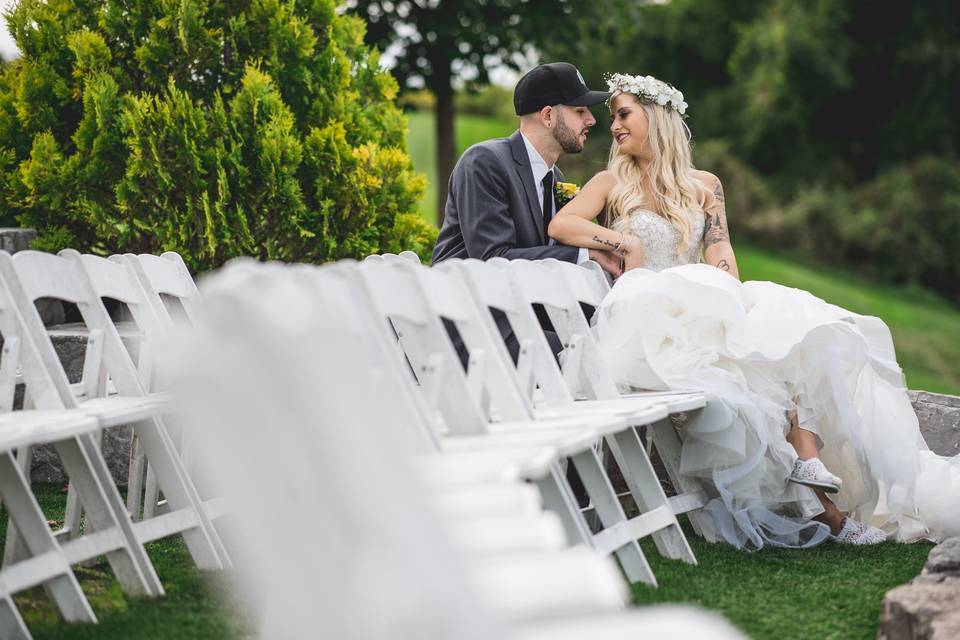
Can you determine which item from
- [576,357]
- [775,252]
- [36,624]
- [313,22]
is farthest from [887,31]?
[36,624]

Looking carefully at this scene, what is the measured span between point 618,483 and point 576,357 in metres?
1.41

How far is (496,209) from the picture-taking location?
614 centimetres

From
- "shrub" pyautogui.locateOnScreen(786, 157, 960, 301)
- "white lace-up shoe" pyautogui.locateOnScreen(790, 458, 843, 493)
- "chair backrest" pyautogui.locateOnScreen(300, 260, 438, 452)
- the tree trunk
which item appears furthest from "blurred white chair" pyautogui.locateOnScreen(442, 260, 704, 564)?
"shrub" pyautogui.locateOnScreen(786, 157, 960, 301)

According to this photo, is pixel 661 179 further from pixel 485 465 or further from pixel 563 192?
pixel 485 465

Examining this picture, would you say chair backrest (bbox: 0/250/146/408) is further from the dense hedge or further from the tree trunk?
the dense hedge

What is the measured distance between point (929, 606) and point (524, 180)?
3219mm

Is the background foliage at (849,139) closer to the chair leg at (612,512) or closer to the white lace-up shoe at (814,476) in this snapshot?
the white lace-up shoe at (814,476)

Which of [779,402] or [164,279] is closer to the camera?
[164,279]

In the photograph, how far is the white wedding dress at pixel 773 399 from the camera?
527 cm

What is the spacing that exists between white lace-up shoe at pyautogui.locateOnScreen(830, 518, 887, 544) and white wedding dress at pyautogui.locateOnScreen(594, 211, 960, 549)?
4.1 inches

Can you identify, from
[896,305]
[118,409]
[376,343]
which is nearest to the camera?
[376,343]

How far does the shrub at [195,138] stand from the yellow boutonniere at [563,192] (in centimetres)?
109

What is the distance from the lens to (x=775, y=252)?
2650 cm

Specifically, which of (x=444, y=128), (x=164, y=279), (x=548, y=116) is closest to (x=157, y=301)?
(x=164, y=279)
